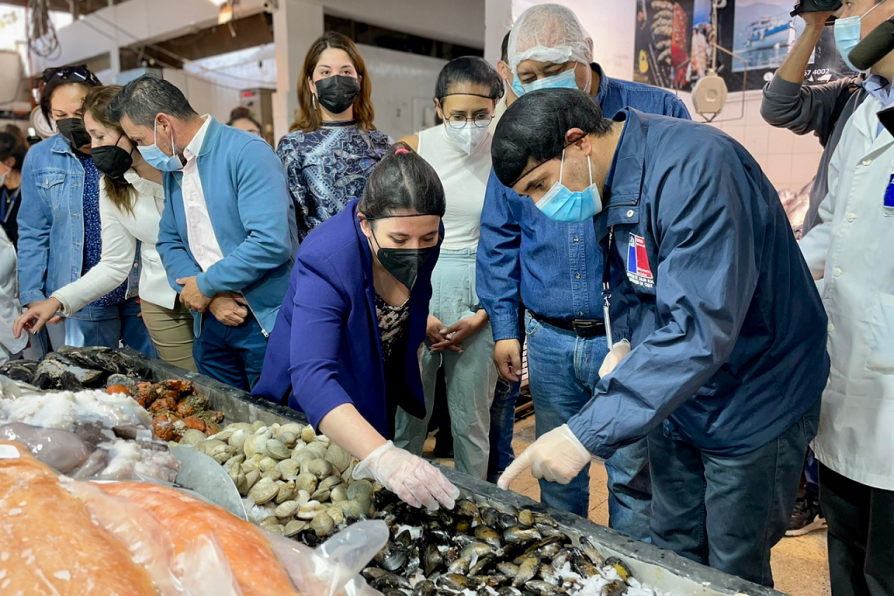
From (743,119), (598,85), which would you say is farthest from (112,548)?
(743,119)

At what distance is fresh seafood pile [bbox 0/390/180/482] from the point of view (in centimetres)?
121

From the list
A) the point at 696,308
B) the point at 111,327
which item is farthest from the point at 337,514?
the point at 111,327

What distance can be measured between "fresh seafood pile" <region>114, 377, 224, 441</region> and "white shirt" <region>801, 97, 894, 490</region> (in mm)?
1664

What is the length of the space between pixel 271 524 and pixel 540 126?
98 centimetres

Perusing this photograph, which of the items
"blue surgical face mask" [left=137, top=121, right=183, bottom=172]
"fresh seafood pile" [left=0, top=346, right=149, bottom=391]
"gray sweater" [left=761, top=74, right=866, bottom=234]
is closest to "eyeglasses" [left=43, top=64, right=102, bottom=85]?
"blue surgical face mask" [left=137, top=121, right=183, bottom=172]

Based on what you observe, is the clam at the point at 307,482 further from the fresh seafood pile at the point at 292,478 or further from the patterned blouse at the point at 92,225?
the patterned blouse at the point at 92,225

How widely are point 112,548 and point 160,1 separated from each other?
10.1 metres

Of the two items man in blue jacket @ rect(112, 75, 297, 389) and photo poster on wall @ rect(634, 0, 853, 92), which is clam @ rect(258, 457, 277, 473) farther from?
photo poster on wall @ rect(634, 0, 853, 92)

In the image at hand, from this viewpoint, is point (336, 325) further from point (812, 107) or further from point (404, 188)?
point (812, 107)

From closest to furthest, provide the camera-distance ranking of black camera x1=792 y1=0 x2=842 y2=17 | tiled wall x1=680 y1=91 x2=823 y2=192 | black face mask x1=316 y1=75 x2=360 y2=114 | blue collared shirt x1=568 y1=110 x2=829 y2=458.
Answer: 1. blue collared shirt x1=568 y1=110 x2=829 y2=458
2. black camera x1=792 y1=0 x2=842 y2=17
3. black face mask x1=316 y1=75 x2=360 y2=114
4. tiled wall x1=680 y1=91 x2=823 y2=192

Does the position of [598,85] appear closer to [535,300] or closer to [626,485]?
[535,300]

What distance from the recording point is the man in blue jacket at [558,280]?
6.28 ft

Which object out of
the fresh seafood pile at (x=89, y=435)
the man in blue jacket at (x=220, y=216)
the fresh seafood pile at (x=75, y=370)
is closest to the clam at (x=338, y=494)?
the fresh seafood pile at (x=89, y=435)

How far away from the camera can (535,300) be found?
2.03 m
